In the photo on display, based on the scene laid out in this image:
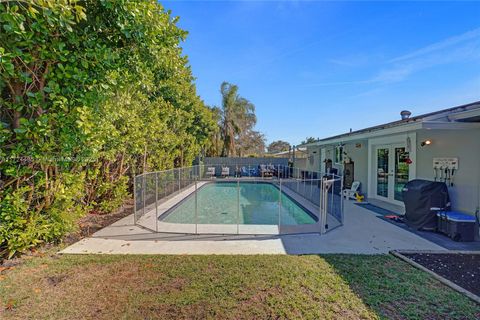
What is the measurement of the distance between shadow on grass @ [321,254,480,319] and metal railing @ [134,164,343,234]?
190 centimetres

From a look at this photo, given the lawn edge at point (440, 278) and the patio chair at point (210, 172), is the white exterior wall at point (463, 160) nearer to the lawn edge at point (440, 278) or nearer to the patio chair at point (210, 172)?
the lawn edge at point (440, 278)

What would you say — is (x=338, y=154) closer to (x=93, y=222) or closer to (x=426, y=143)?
(x=426, y=143)

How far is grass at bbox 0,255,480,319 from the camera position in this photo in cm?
283

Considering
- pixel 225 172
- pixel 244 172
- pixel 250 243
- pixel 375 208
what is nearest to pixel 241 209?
pixel 250 243

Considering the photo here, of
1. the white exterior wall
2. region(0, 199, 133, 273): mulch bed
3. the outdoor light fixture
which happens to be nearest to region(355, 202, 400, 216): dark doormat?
the white exterior wall

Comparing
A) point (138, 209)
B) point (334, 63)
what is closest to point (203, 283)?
point (138, 209)

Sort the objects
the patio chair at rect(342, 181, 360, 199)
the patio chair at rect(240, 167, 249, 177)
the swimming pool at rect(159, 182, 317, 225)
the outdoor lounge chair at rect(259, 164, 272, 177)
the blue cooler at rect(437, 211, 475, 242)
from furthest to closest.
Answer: the patio chair at rect(240, 167, 249, 177), the outdoor lounge chair at rect(259, 164, 272, 177), the patio chair at rect(342, 181, 360, 199), the swimming pool at rect(159, 182, 317, 225), the blue cooler at rect(437, 211, 475, 242)

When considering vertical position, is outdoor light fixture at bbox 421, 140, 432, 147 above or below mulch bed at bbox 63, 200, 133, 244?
above

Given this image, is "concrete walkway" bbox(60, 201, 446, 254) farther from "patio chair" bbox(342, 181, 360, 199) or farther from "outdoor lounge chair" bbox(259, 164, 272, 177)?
"outdoor lounge chair" bbox(259, 164, 272, 177)

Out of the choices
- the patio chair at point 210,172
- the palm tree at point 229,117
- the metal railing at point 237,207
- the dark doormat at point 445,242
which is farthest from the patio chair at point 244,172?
the dark doormat at point 445,242

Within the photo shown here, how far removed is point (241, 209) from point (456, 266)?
21.8 feet

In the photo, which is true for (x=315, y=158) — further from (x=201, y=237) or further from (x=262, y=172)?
(x=201, y=237)

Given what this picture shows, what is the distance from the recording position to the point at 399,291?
3.29 metres

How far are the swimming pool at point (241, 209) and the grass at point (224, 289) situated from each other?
215 centimetres
